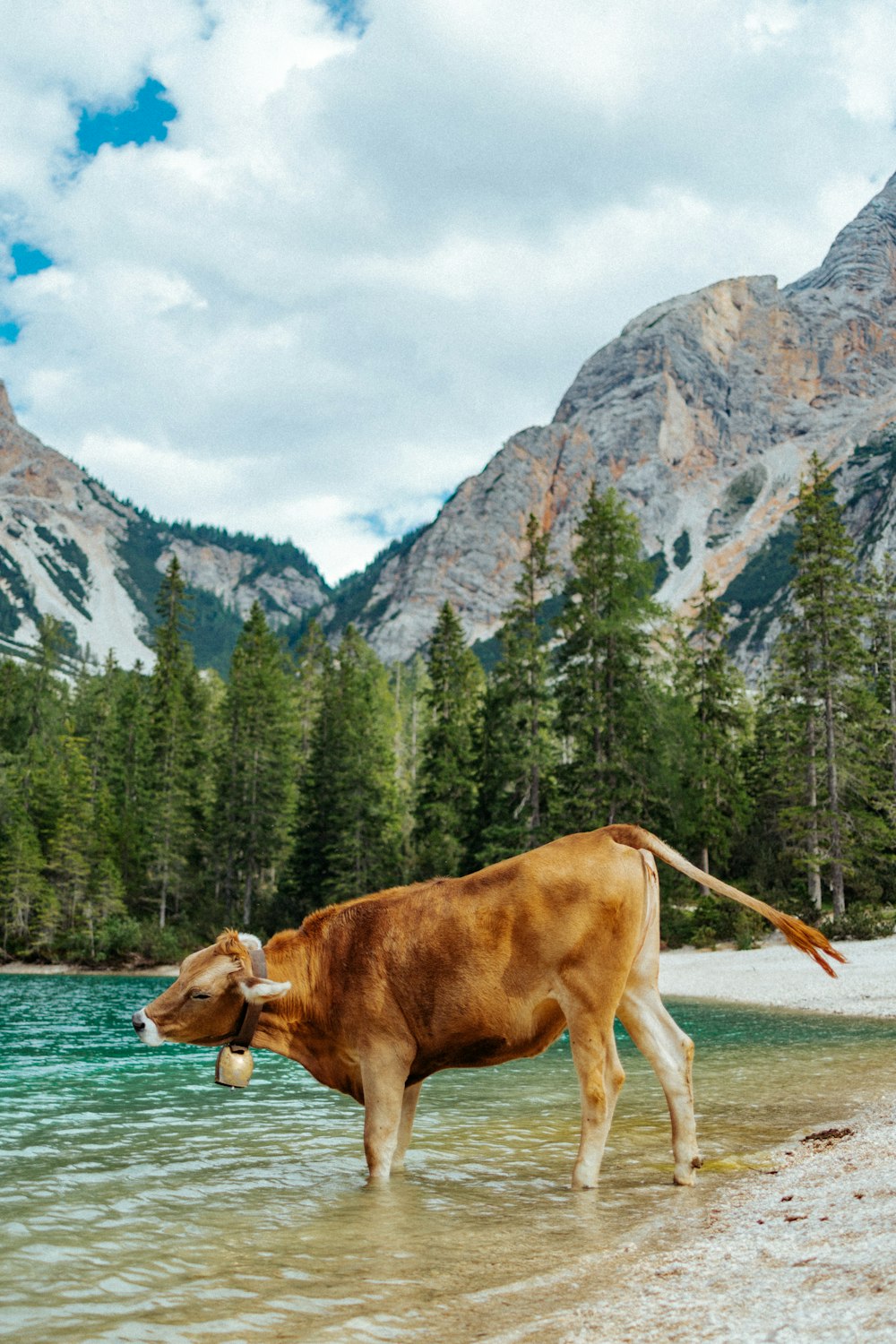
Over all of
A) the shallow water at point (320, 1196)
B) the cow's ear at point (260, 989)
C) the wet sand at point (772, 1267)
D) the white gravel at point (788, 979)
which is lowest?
the white gravel at point (788, 979)

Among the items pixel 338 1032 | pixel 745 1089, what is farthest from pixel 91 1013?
pixel 338 1032

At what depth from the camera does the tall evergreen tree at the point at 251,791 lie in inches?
2467

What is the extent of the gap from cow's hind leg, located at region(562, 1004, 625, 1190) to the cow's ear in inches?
78.6

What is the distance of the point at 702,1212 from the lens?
250 inches

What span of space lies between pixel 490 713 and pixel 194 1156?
1817 inches

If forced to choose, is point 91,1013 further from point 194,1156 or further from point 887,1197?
point 887,1197

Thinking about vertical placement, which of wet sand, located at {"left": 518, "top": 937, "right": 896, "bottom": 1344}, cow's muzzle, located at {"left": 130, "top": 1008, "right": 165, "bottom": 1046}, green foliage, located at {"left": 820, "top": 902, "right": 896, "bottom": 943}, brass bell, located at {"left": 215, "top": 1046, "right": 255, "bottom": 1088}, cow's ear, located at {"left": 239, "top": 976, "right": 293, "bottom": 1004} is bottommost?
green foliage, located at {"left": 820, "top": 902, "right": 896, "bottom": 943}

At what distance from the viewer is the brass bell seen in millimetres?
7289

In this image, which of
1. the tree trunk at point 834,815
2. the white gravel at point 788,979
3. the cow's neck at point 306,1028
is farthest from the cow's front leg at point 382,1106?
the tree trunk at point 834,815

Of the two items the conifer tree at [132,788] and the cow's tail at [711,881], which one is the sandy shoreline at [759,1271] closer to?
the cow's tail at [711,881]

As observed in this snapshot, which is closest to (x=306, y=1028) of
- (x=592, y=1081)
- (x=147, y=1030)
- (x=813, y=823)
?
(x=147, y=1030)

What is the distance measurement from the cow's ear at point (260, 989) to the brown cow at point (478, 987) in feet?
0.04

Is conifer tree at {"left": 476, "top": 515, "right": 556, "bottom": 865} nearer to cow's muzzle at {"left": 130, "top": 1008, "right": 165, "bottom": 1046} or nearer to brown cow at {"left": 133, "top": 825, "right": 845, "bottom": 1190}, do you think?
brown cow at {"left": 133, "top": 825, "right": 845, "bottom": 1190}

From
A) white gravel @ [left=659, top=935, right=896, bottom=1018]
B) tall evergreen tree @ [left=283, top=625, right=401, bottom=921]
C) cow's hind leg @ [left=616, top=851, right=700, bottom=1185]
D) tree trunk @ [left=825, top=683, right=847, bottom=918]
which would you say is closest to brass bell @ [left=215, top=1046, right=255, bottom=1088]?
cow's hind leg @ [left=616, top=851, right=700, bottom=1185]
